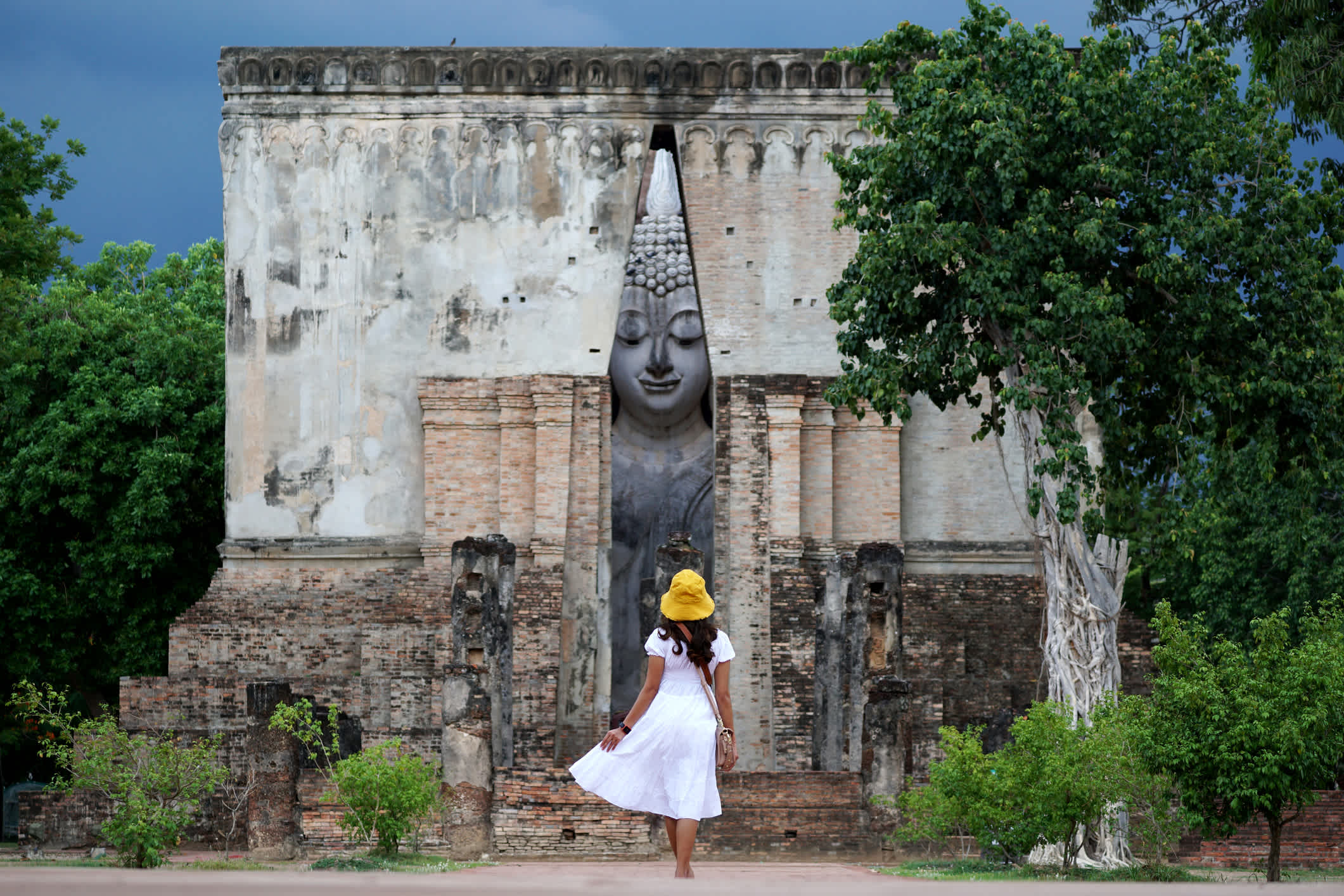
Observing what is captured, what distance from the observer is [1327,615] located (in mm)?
10656

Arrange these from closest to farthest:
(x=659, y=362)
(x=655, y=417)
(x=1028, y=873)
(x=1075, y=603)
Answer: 1. (x=1028, y=873)
2. (x=1075, y=603)
3. (x=659, y=362)
4. (x=655, y=417)

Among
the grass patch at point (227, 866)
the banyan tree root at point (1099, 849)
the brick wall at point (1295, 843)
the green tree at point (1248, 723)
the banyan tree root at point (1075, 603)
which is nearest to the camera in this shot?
the green tree at point (1248, 723)

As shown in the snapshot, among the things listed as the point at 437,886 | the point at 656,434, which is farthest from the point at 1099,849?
the point at 437,886

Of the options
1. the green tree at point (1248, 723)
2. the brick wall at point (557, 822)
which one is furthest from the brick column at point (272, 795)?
the green tree at point (1248, 723)

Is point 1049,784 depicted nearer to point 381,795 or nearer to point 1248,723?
point 1248,723

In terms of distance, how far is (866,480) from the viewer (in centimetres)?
1639

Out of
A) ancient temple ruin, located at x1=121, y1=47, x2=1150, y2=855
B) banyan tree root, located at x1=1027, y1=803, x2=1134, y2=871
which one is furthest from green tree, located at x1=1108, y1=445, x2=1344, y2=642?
banyan tree root, located at x1=1027, y1=803, x2=1134, y2=871

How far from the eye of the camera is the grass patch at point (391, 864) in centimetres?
977

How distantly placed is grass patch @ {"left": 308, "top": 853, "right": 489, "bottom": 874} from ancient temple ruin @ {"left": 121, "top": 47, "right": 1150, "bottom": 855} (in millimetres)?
4632

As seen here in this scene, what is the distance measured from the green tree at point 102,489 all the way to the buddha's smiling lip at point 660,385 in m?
4.74

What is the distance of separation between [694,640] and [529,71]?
37.4 ft

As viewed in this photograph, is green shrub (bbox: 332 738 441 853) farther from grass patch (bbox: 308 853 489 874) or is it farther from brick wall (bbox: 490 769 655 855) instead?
brick wall (bbox: 490 769 655 855)

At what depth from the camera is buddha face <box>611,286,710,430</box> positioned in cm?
1688

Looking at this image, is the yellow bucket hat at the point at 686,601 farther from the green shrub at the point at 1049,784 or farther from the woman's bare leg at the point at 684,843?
the green shrub at the point at 1049,784
